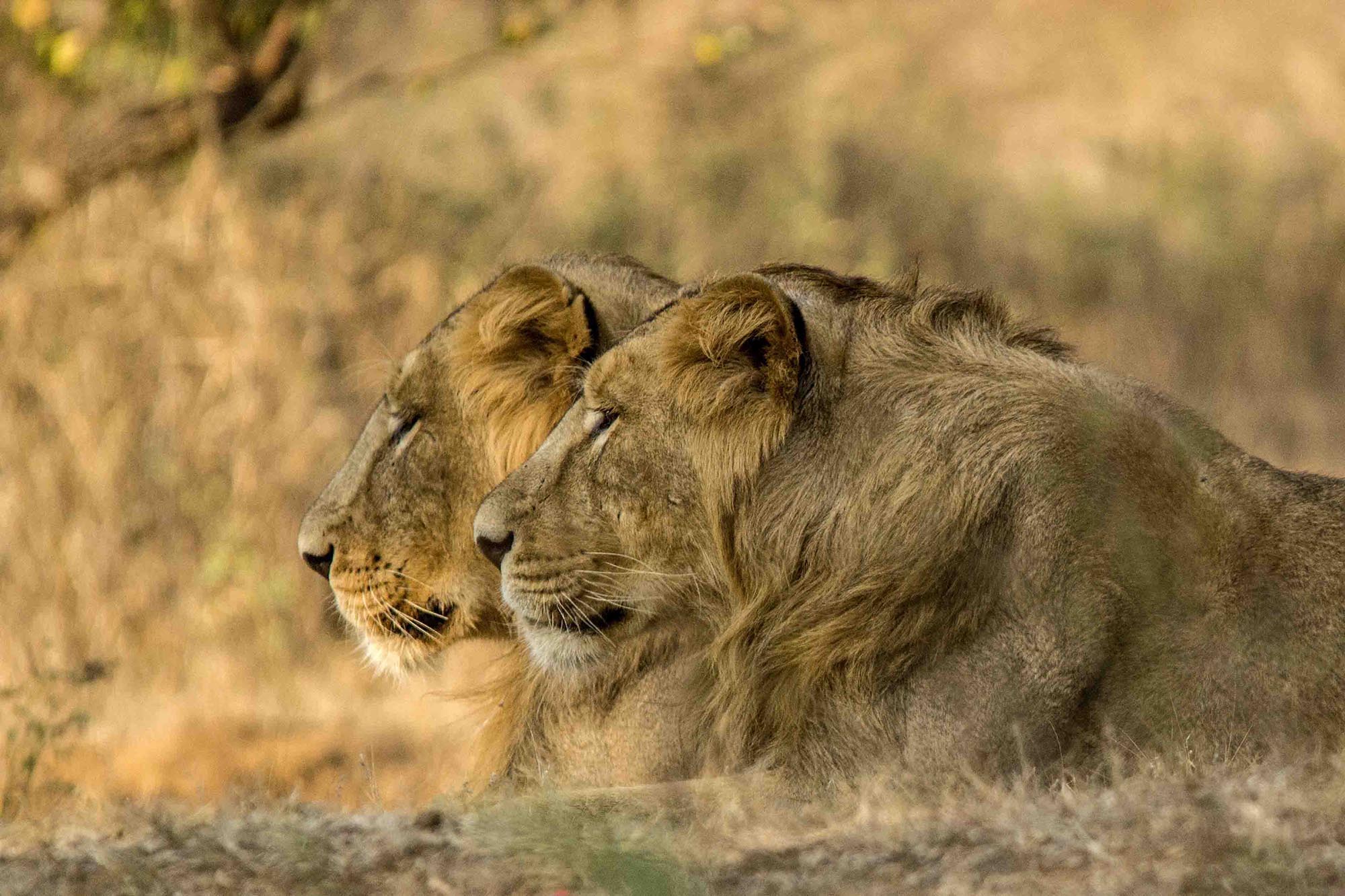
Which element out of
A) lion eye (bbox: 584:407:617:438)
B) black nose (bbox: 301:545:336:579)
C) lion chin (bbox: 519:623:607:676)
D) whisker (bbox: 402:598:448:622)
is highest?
lion eye (bbox: 584:407:617:438)

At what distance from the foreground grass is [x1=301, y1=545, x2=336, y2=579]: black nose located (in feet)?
5.08

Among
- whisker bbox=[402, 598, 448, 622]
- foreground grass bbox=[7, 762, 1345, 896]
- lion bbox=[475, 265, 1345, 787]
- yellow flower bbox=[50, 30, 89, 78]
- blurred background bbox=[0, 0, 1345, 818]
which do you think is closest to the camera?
foreground grass bbox=[7, 762, 1345, 896]

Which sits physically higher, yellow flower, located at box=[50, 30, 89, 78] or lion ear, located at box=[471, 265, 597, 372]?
yellow flower, located at box=[50, 30, 89, 78]

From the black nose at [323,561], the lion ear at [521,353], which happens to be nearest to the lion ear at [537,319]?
the lion ear at [521,353]

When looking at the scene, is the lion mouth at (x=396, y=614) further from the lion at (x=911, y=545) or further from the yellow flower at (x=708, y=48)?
the yellow flower at (x=708, y=48)

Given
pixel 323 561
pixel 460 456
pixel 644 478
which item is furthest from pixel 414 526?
pixel 644 478

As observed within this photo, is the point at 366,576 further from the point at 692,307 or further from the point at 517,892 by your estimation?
the point at 517,892

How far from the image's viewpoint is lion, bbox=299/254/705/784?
4570 mm

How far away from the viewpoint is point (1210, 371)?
14289 mm

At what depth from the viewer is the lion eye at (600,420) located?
4.05 meters

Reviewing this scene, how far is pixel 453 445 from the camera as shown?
4.80m

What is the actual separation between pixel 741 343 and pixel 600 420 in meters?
0.40

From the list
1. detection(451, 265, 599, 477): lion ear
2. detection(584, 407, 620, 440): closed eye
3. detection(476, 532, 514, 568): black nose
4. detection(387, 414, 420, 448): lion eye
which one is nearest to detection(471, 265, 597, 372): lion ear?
detection(451, 265, 599, 477): lion ear

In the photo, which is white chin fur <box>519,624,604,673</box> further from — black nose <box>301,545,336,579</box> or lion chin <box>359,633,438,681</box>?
black nose <box>301,545,336,579</box>
